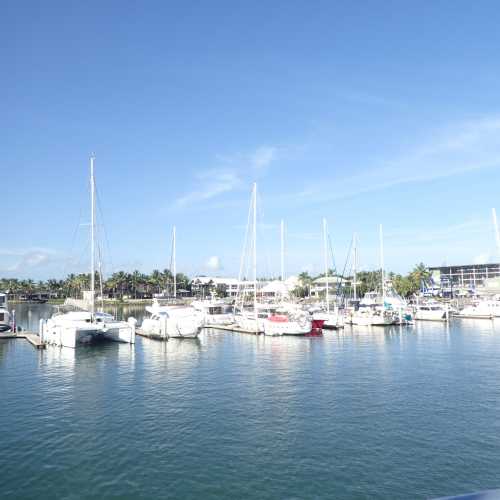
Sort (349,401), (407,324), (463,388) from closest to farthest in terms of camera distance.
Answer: (349,401) < (463,388) < (407,324)

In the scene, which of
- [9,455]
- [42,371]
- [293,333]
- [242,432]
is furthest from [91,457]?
[293,333]

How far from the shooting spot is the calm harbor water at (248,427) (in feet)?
62.0

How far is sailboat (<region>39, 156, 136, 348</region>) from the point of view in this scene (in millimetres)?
55500

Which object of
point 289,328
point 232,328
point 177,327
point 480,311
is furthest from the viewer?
point 480,311

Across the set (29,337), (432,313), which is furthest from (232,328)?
(432,313)

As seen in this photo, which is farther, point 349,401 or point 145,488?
point 349,401

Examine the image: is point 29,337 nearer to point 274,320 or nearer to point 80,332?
point 80,332

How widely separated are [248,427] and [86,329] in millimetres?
36562

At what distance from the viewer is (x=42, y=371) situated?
42094mm

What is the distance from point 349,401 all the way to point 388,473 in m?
11.7

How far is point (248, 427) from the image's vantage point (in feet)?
84.4

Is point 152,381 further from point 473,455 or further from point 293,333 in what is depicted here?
point 293,333

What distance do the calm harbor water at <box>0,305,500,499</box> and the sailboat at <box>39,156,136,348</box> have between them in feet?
21.8

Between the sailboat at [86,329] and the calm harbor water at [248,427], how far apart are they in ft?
21.8
